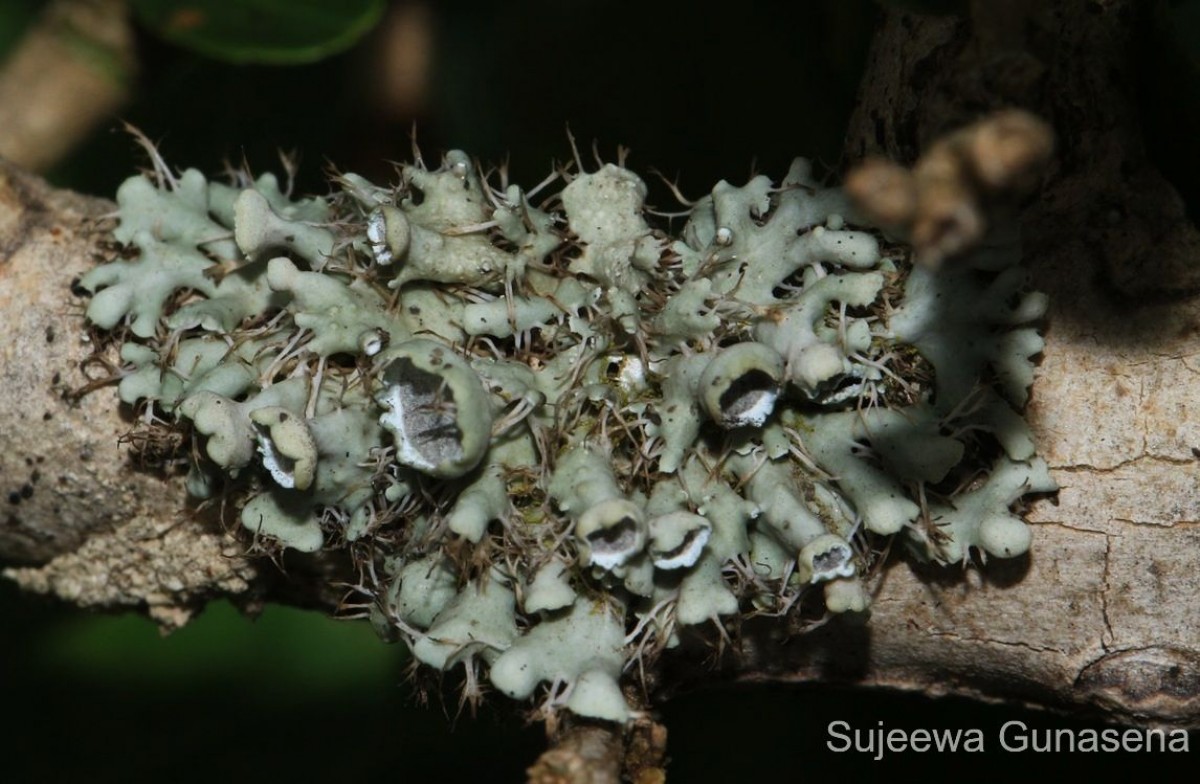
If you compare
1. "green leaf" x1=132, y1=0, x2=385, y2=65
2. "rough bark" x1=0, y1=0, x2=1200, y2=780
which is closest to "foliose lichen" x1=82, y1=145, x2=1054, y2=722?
"rough bark" x1=0, y1=0, x2=1200, y2=780

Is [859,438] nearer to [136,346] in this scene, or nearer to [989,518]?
[989,518]

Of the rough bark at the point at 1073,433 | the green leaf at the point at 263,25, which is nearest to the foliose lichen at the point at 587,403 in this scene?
the rough bark at the point at 1073,433

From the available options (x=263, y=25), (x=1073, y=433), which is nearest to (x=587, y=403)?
(x=1073, y=433)

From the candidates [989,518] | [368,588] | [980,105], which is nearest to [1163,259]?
[989,518]

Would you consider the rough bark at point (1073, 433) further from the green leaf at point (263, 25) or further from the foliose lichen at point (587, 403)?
the green leaf at point (263, 25)

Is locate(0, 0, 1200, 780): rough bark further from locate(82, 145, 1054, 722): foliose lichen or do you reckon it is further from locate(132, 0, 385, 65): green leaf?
locate(132, 0, 385, 65): green leaf

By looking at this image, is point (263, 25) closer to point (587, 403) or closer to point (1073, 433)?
point (587, 403)

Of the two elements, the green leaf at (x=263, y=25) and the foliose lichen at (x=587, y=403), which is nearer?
the foliose lichen at (x=587, y=403)

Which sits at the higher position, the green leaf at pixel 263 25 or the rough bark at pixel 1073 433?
the green leaf at pixel 263 25
